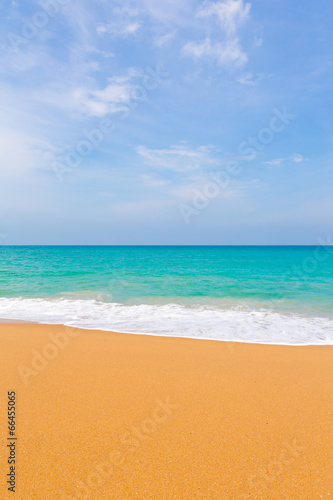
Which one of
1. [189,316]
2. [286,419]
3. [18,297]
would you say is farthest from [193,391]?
[18,297]

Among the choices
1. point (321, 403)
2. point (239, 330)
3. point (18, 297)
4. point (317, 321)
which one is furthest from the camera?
point (18, 297)

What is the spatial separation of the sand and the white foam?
2.37 m

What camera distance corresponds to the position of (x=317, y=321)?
11.0m

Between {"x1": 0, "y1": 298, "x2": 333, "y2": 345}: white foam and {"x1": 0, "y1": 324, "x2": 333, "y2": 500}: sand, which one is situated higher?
{"x1": 0, "y1": 324, "x2": 333, "y2": 500}: sand

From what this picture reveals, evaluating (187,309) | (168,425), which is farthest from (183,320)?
(168,425)

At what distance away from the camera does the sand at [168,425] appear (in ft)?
9.15

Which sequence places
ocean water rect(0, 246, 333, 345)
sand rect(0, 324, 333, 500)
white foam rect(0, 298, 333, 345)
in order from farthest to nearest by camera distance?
ocean water rect(0, 246, 333, 345) < white foam rect(0, 298, 333, 345) < sand rect(0, 324, 333, 500)

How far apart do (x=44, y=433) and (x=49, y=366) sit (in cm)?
228

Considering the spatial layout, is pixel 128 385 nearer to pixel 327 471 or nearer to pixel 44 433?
pixel 44 433

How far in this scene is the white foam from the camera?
8807 mm

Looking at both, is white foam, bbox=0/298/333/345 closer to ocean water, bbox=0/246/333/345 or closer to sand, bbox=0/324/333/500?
ocean water, bbox=0/246/333/345

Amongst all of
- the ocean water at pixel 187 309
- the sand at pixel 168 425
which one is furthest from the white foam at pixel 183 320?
the sand at pixel 168 425

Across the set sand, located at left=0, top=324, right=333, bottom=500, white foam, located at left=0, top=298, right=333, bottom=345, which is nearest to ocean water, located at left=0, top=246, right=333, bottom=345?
white foam, located at left=0, top=298, right=333, bottom=345

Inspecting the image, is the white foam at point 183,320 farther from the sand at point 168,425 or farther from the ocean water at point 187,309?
the sand at point 168,425
